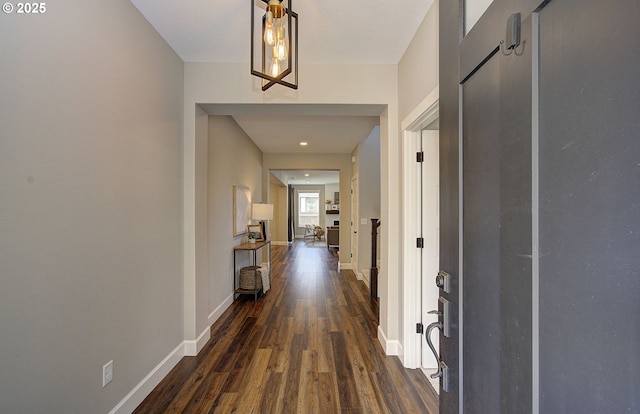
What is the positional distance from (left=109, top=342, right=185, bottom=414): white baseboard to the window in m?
10.8

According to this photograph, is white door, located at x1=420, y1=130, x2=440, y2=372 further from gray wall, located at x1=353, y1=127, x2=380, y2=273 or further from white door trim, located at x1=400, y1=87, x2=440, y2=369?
gray wall, located at x1=353, y1=127, x2=380, y2=273

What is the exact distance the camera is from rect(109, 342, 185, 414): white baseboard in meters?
1.74

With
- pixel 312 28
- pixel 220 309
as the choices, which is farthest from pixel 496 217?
pixel 220 309

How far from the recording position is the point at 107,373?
5.25ft

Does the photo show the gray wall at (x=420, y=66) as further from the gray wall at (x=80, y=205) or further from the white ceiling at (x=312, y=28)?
the gray wall at (x=80, y=205)

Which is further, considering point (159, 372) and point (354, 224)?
point (354, 224)

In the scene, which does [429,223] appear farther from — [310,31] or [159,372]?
[159,372]

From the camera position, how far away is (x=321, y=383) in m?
2.12

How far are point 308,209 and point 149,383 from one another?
37.6ft

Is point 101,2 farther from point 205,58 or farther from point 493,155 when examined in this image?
point 493,155

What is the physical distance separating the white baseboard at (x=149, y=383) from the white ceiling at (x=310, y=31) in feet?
7.49
